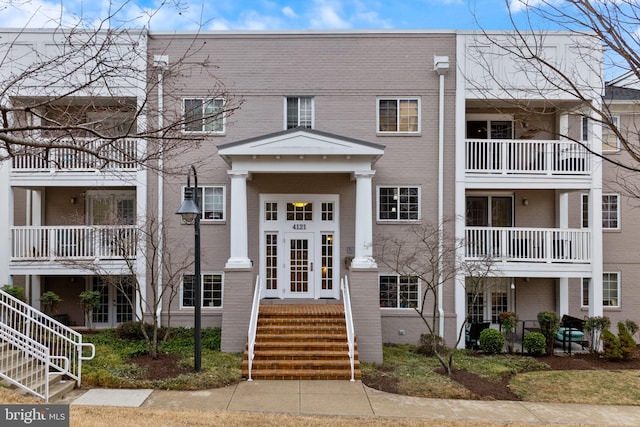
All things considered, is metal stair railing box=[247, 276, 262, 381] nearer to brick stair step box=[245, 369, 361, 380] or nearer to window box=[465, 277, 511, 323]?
brick stair step box=[245, 369, 361, 380]

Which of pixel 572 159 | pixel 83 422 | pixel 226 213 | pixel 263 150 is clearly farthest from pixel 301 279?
pixel 572 159

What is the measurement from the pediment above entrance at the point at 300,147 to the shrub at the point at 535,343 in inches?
263

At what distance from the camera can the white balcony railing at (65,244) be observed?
554 inches

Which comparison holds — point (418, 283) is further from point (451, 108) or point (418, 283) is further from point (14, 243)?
point (14, 243)

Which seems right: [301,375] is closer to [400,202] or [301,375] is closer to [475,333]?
[475,333]

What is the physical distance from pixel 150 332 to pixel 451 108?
37.0 ft

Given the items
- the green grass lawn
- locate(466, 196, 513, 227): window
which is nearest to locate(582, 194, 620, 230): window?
locate(466, 196, 513, 227): window

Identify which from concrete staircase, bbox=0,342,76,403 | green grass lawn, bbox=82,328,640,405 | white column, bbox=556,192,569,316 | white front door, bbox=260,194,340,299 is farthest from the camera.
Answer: white column, bbox=556,192,569,316

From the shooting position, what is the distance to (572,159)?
1477 cm

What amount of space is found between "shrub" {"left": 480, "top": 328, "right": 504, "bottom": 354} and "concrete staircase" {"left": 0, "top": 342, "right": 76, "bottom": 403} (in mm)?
10271

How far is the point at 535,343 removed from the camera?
13.2 metres

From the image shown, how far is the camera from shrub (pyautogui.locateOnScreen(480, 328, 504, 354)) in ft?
43.2

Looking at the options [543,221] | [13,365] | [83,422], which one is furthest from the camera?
[543,221]

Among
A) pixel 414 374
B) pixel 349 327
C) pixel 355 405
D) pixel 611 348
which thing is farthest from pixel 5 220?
pixel 611 348
